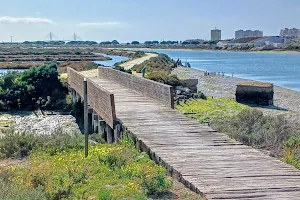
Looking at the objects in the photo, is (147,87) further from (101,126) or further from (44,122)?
(44,122)

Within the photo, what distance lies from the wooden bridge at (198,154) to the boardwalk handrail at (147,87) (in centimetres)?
5

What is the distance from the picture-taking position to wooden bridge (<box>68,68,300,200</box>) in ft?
24.4

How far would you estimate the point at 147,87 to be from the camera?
18953mm

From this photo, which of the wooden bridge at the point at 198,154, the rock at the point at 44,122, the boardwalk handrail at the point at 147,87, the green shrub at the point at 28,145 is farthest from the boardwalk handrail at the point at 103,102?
the rock at the point at 44,122

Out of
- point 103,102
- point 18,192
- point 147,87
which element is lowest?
Answer: point 18,192

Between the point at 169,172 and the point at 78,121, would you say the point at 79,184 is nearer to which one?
the point at 169,172

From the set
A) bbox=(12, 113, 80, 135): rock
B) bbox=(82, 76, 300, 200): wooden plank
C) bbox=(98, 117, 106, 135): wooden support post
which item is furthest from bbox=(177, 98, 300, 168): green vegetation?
bbox=(12, 113, 80, 135): rock

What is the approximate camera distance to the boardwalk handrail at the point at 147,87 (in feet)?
52.5

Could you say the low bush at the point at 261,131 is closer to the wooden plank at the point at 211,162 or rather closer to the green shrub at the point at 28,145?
the wooden plank at the point at 211,162

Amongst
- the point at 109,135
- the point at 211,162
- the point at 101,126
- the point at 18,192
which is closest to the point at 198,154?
the point at 211,162

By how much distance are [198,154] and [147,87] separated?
378 inches

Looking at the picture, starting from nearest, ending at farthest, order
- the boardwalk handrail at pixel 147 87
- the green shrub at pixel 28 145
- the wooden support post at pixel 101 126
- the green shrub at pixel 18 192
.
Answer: the green shrub at pixel 18 192 → the green shrub at pixel 28 145 → the boardwalk handrail at pixel 147 87 → the wooden support post at pixel 101 126

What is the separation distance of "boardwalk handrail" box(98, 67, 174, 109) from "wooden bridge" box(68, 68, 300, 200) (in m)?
0.05

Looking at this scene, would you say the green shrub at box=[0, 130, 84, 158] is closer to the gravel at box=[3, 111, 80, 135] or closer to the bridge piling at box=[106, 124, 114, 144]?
the bridge piling at box=[106, 124, 114, 144]
